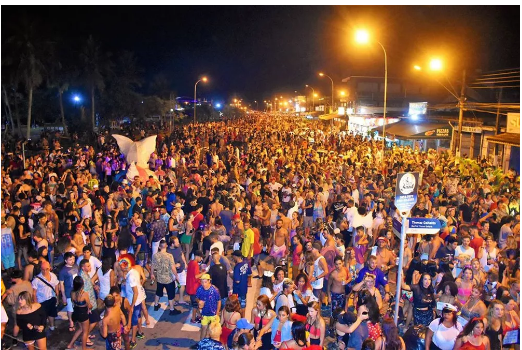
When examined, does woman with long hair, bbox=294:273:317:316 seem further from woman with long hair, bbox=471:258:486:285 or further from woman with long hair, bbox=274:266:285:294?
woman with long hair, bbox=471:258:486:285

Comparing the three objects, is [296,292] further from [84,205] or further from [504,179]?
[504,179]

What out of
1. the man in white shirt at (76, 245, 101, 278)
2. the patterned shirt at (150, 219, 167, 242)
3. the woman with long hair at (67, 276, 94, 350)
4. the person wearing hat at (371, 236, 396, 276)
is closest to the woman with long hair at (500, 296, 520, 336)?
the person wearing hat at (371, 236, 396, 276)

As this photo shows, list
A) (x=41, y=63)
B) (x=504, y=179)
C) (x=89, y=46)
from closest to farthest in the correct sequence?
(x=504, y=179), (x=41, y=63), (x=89, y=46)

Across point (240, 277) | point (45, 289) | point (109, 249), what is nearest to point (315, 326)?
point (240, 277)

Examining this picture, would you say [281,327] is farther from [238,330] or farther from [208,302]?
[208,302]

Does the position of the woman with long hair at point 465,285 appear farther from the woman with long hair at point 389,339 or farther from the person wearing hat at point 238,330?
the person wearing hat at point 238,330

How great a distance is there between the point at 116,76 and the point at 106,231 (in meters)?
47.7

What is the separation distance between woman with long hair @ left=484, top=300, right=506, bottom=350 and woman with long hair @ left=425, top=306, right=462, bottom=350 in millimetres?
425

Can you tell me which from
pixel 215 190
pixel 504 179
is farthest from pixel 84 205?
pixel 504 179

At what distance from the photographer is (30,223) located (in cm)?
898

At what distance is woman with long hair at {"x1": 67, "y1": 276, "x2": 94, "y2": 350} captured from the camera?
230 inches

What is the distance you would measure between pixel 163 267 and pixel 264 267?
2.84 m

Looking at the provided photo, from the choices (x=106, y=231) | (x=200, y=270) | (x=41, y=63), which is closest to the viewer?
(x=200, y=270)

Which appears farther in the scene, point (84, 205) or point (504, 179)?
point (504, 179)
